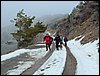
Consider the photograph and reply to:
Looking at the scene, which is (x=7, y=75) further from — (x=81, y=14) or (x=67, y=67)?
(x=81, y=14)

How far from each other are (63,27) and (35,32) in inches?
868

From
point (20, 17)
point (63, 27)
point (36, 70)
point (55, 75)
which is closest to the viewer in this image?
point (55, 75)

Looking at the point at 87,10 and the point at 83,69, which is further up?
the point at 87,10

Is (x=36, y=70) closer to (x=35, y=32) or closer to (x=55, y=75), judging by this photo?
(x=55, y=75)

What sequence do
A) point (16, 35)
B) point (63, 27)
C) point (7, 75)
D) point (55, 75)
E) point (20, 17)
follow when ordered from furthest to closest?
point (63, 27) → point (20, 17) → point (16, 35) → point (7, 75) → point (55, 75)

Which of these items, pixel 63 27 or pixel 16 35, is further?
pixel 63 27

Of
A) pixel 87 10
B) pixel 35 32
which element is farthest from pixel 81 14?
pixel 35 32

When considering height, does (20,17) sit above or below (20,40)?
above

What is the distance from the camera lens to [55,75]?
12.3 m

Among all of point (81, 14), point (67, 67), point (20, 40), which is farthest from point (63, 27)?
point (67, 67)

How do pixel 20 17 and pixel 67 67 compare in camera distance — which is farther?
pixel 20 17

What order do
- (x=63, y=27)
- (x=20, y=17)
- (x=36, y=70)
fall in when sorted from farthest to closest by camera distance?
(x=63, y=27) → (x=20, y=17) → (x=36, y=70)

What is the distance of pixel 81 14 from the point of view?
233ft

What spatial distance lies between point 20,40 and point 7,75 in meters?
53.7
